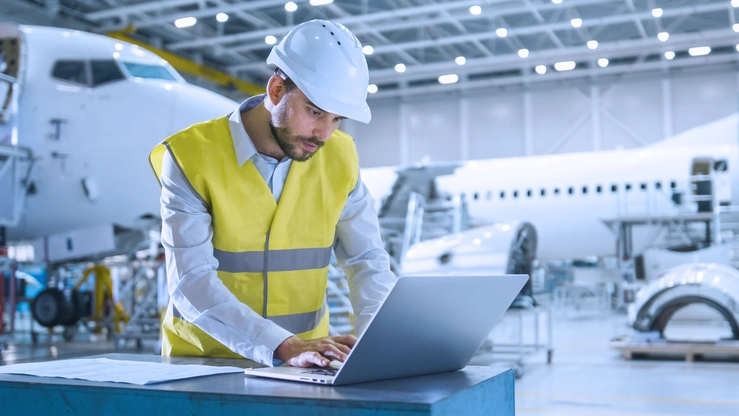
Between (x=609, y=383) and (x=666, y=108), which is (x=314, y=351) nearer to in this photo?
(x=609, y=383)

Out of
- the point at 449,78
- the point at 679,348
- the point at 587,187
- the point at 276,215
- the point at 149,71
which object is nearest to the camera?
the point at 276,215

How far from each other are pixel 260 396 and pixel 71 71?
350 inches

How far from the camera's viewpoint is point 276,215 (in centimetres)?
254

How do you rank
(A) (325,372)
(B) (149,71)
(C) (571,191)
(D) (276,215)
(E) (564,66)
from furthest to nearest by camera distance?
(E) (564,66)
(C) (571,191)
(B) (149,71)
(D) (276,215)
(A) (325,372)

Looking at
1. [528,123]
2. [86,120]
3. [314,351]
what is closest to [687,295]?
[86,120]

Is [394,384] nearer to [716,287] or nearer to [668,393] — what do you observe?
[668,393]

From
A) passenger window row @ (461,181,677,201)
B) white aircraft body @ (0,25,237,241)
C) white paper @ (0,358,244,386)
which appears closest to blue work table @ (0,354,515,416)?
white paper @ (0,358,244,386)

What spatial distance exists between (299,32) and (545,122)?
25.7 meters

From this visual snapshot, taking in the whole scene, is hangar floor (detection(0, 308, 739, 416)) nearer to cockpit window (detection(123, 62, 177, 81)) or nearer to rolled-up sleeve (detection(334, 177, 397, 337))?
rolled-up sleeve (detection(334, 177, 397, 337))

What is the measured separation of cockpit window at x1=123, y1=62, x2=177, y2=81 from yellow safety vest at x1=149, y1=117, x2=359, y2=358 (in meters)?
7.50

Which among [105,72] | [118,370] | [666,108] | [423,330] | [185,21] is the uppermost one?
[185,21]

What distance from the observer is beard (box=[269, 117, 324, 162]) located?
237 cm

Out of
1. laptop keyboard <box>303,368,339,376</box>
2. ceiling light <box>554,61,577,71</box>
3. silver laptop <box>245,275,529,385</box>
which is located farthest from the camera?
ceiling light <box>554,61,577,71</box>

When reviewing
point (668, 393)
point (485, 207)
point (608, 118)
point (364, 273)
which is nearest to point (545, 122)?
point (608, 118)
